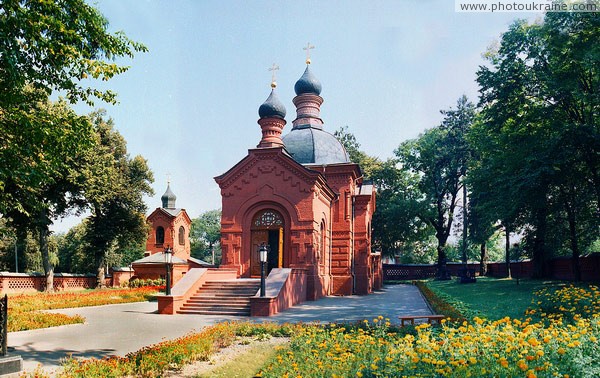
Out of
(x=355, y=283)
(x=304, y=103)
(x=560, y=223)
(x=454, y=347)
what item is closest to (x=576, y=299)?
(x=454, y=347)

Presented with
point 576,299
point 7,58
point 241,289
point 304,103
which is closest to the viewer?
point 7,58

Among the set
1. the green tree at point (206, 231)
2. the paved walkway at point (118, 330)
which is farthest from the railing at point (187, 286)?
the green tree at point (206, 231)

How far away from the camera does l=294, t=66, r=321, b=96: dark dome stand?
104ft

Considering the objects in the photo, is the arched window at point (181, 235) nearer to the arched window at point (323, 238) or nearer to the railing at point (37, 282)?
the railing at point (37, 282)

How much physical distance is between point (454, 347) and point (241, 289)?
13.3 metres

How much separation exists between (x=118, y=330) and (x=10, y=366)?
5.21 meters

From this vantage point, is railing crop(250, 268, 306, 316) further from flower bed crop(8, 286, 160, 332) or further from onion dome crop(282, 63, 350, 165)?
onion dome crop(282, 63, 350, 165)

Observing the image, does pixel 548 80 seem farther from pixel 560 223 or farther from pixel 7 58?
pixel 7 58

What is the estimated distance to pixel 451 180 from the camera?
42.0 metres

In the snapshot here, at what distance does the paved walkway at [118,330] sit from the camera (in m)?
9.12

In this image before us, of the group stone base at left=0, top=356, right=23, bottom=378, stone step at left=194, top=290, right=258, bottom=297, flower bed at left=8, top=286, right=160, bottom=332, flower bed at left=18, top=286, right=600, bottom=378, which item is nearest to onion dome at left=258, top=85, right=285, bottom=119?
stone step at left=194, top=290, right=258, bottom=297

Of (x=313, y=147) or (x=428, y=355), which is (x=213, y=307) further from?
(x=313, y=147)

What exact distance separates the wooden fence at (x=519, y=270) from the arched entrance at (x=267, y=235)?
52.1ft

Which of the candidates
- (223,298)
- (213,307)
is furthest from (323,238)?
(213,307)
